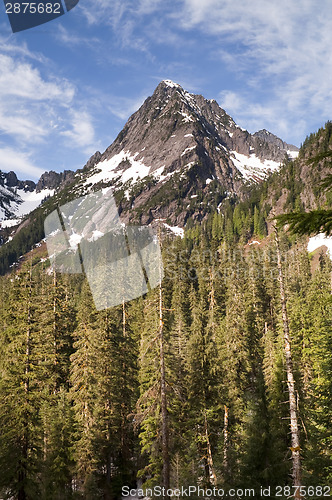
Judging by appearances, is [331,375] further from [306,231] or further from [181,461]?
[306,231]

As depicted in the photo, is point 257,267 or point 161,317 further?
point 257,267

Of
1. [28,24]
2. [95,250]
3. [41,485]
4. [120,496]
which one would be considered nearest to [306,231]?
[28,24]

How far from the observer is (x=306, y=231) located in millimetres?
6168

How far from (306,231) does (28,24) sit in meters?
10.9

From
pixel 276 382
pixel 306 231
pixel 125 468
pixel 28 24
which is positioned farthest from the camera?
pixel 125 468

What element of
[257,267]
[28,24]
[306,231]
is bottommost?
[306,231]

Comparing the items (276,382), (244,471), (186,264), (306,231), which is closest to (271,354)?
(276,382)

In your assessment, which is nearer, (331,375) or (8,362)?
(331,375)

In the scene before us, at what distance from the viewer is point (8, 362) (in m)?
20.5

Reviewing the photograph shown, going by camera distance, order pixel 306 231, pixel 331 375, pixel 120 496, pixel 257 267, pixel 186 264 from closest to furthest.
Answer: pixel 306 231 → pixel 331 375 → pixel 120 496 → pixel 257 267 → pixel 186 264

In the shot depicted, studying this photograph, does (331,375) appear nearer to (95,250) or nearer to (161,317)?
(161,317)

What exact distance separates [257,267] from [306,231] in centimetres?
6299

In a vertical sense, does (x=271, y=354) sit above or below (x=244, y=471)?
above

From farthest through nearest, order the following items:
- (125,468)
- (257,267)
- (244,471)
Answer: (257,267) → (125,468) → (244,471)
